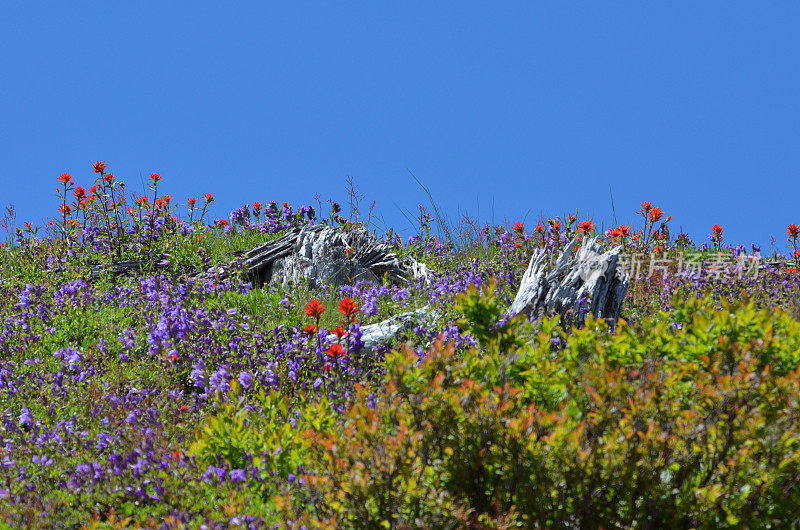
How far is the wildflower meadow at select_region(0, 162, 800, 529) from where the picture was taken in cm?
291

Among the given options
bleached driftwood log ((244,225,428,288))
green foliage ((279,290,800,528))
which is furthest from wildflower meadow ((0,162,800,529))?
bleached driftwood log ((244,225,428,288))

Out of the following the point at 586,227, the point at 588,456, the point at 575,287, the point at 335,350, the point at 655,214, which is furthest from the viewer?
the point at 655,214

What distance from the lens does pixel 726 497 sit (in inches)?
113

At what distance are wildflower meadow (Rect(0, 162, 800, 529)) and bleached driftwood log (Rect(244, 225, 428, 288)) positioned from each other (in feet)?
6.10

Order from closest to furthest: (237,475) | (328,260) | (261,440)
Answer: (237,475)
(261,440)
(328,260)

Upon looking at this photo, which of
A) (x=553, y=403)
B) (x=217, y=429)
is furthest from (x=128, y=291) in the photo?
(x=553, y=403)

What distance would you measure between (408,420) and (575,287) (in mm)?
4045

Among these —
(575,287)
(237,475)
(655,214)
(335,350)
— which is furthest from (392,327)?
(655,214)

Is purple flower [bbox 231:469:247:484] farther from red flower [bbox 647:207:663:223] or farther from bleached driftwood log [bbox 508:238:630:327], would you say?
red flower [bbox 647:207:663:223]

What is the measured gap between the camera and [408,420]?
3168 millimetres

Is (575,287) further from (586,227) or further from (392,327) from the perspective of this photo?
(586,227)

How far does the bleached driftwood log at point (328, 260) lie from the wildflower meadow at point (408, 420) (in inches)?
73.2

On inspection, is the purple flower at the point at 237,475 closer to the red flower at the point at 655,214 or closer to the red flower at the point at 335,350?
the red flower at the point at 335,350

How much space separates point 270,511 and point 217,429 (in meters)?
0.74
